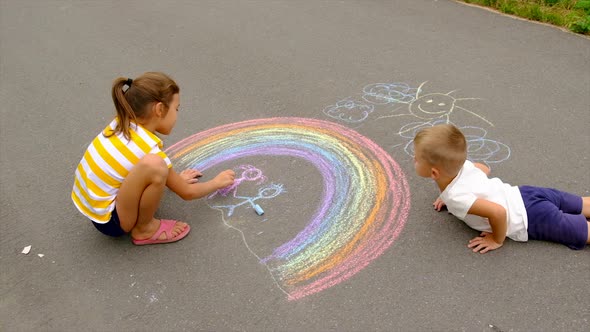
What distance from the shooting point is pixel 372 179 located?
3.12 m

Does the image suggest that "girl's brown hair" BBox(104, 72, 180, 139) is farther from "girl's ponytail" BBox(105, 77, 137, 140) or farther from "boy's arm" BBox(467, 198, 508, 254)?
"boy's arm" BBox(467, 198, 508, 254)

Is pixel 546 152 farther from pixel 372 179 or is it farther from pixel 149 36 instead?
pixel 149 36

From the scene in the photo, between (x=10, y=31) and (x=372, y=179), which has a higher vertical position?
(x=372, y=179)

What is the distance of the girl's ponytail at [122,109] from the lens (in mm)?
2523

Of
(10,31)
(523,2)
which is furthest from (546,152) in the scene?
(10,31)

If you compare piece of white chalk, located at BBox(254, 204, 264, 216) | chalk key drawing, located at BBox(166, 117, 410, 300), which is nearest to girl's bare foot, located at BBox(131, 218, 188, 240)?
piece of white chalk, located at BBox(254, 204, 264, 216)

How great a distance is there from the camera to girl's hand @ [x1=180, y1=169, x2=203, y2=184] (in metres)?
3.26

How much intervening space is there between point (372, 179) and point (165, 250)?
1.35 m

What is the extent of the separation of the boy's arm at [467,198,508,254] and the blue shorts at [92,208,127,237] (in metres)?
1.92

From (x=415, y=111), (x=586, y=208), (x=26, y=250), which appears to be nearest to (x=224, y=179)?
(x=26, y=250)

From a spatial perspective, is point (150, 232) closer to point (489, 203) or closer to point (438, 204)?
point (438, 204)

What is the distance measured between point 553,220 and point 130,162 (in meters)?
2.24

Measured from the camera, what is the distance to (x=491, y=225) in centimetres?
246

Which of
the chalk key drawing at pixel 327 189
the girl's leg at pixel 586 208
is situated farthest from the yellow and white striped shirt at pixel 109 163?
the girl's leg at pixel 586 208
